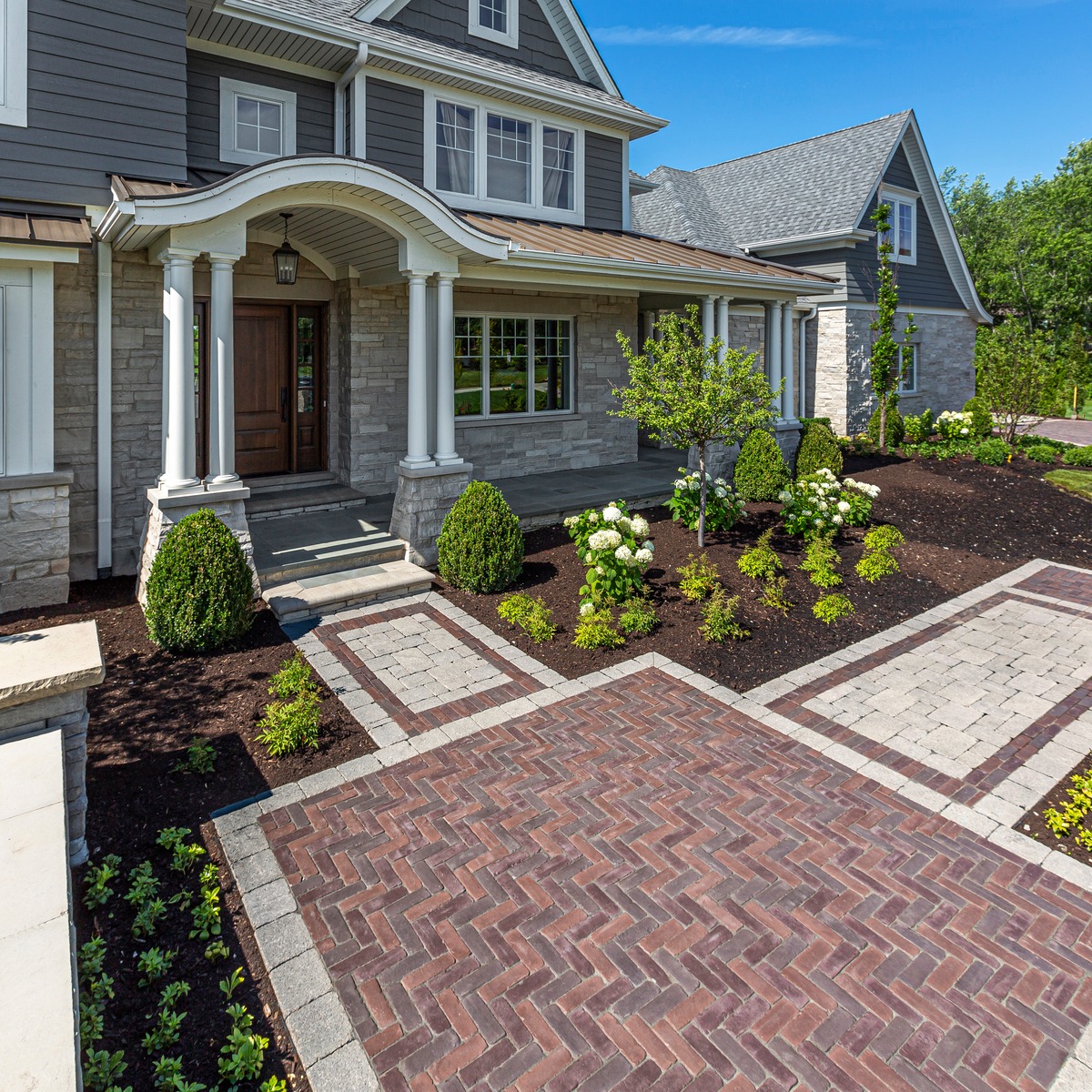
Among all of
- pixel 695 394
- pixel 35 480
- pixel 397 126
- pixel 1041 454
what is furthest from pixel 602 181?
pixel 1041 454

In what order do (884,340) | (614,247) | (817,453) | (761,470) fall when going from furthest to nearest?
(884,340) < (817,453) < (761,470) < (614,247)

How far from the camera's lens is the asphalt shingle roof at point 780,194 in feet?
59.5

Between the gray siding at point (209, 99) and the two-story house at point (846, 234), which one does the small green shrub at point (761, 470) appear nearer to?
the gray siding at point (209, 99)

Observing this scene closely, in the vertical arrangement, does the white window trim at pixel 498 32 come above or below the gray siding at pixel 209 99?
above

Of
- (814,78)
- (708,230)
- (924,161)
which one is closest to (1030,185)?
(814,78)

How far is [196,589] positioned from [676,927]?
474cm

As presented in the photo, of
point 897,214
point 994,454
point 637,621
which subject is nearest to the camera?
point 637,621

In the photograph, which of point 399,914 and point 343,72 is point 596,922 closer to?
point 399,914

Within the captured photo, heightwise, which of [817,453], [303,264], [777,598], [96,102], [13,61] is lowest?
[777,598]

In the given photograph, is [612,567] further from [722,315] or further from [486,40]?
[486,40]

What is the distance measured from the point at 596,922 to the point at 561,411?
10133 mm

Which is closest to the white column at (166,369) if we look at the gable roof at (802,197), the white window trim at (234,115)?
the white window trim at (234,115)

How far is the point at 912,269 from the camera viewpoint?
20141mm

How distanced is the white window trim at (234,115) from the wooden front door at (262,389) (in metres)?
1.82
